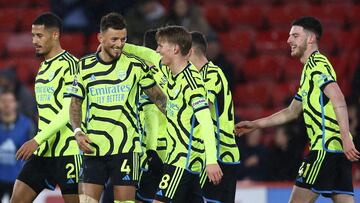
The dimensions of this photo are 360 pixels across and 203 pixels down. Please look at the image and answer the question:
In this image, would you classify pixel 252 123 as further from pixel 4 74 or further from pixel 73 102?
pixel 4 74

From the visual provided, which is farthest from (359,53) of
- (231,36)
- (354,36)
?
(231,36)

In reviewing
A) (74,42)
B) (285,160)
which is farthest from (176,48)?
(74,42)

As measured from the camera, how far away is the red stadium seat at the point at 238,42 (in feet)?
55.6

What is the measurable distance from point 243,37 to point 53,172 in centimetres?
734

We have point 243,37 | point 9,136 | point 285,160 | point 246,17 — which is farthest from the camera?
point 246,17

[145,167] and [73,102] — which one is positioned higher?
[73,102]

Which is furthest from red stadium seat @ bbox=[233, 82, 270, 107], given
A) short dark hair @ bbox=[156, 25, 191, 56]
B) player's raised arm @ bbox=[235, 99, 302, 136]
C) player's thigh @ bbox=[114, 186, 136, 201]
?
player's thigh @ bbox=[114, 186, 136, 201]

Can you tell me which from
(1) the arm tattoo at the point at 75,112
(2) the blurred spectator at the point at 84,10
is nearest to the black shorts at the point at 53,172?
(1) the arm tattoo at the point at 75,112

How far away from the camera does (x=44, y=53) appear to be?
1017 cm

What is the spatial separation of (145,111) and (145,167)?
53 cm

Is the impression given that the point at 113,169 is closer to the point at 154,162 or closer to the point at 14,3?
the point at 154,162

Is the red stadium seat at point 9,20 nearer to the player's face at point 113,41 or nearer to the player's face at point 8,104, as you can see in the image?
the player's face at point 8,104

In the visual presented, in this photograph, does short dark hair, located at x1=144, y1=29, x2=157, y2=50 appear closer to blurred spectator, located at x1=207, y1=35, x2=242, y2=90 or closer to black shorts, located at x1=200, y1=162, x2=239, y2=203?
black shorts, located at x1=200, y1=162, x2=239, y2=203

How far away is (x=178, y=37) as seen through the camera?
9.44 m
